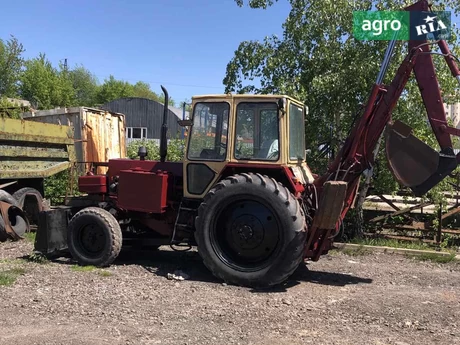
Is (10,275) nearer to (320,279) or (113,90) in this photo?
(320,279)

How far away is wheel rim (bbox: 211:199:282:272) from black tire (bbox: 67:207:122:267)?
1.51 meters

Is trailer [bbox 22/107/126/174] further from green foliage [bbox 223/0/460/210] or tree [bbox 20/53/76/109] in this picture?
tree [bbox 20/53/76/109]

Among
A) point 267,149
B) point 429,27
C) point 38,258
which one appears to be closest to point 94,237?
point 38,258

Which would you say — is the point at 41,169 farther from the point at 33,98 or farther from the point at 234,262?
the point at 33,98

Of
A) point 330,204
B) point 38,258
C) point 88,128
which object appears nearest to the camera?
point 330,204

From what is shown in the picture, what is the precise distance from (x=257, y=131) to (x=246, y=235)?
4.48 feet

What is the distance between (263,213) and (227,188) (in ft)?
1.87

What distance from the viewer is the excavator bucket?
6.10 m

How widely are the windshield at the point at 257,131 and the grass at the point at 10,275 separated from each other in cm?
325

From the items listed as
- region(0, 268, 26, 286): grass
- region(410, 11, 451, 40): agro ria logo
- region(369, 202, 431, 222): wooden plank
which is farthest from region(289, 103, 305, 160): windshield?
region(0, 268, 26, 286): grass

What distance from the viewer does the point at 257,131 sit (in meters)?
6.20

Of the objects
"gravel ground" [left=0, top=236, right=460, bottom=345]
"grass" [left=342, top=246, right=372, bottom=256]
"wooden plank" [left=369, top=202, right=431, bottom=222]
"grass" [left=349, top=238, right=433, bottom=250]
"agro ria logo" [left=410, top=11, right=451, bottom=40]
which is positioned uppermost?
"agro ria logo" [left=410, top=11, right=451, bottom=40]

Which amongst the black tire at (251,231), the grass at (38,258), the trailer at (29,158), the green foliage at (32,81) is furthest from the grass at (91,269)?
the green foliage at (32,81)

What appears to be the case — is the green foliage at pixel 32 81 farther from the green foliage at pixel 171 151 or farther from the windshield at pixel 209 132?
the windshield at pixel 209 132
